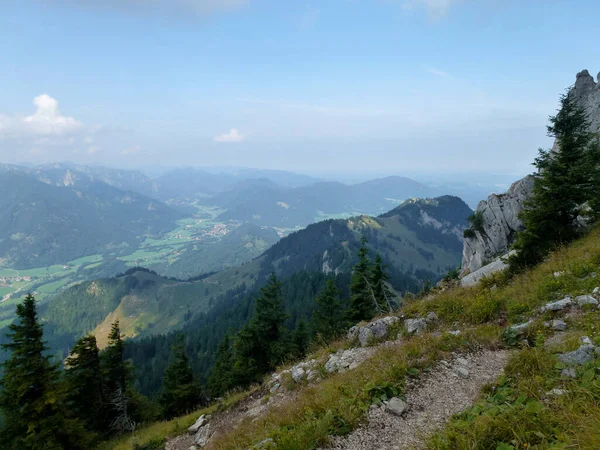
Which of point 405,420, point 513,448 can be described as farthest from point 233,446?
point 513,448

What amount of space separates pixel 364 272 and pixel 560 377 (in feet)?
96.2

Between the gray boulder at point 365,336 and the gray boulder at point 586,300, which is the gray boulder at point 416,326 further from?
the gray boulder at point 586,300

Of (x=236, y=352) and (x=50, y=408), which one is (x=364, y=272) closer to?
(x=236, y=352)

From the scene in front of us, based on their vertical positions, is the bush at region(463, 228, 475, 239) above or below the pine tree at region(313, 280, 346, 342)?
above

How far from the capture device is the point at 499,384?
660 cm

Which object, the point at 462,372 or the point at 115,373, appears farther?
the point at 115,373

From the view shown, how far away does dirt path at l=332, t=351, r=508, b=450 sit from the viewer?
20.3ft

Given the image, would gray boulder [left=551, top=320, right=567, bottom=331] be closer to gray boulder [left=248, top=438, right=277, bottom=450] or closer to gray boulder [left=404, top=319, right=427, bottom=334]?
gray boulder [left=404, top=319, right=427, bottom=334]

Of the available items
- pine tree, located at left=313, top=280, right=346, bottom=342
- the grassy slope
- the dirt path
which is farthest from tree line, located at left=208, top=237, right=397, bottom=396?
the dirt path

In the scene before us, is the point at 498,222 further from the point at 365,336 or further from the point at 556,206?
the point at 365,336

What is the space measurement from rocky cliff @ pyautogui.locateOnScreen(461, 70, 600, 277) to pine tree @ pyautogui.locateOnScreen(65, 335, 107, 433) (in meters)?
53.7

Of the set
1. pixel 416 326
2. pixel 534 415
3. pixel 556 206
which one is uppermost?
pixel 556 206

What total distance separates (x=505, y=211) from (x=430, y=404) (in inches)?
2349

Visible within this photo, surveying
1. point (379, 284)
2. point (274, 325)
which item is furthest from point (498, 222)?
point (274, 325)
